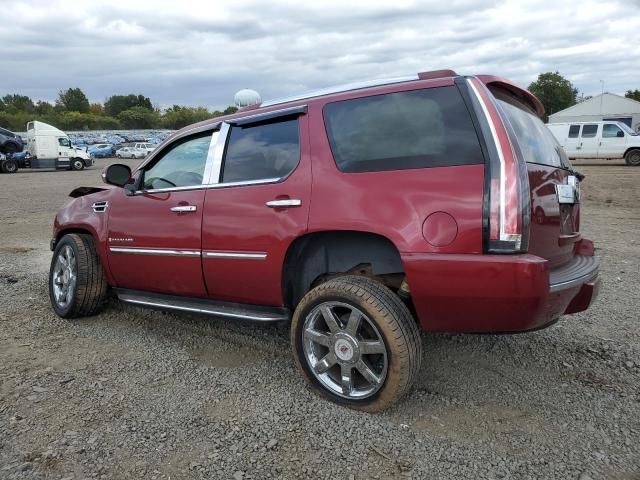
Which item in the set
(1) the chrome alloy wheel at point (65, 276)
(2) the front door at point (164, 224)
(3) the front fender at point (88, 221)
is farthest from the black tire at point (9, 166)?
→ (2) the front door at point (164, 224)

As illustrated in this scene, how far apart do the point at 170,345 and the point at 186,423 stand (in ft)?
3.91

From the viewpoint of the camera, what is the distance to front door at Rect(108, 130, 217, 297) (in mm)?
3609

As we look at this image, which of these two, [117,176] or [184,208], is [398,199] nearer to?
[184,208]

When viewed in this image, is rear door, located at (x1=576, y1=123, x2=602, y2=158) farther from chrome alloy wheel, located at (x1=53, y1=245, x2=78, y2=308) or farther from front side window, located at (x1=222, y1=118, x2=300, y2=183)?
chrome alloy wheel, located at (x1=53, y1=245, x2=78, y2=308)

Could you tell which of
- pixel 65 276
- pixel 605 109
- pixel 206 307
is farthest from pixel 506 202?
pixel 605 109

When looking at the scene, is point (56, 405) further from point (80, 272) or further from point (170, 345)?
point (80, 272)

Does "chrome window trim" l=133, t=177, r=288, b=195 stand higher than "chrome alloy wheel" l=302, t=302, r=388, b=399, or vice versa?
"chrome window trim" l=133, t=177, r=288, b=195

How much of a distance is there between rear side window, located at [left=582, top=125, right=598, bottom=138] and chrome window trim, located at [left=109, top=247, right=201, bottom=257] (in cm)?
2182

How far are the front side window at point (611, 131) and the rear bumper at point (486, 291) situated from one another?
21.3 metres

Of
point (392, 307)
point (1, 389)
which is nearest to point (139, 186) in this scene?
point (1, 389)

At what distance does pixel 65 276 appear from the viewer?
457cm

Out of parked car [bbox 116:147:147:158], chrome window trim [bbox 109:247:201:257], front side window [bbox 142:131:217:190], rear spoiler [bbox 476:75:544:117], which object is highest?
parked car [bbox 116:147:147:158]

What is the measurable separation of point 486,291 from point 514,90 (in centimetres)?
138

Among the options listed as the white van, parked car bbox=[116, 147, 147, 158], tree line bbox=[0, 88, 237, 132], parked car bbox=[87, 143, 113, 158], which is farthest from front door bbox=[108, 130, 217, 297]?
tree line bbox=[0, 88, 237, 132]
